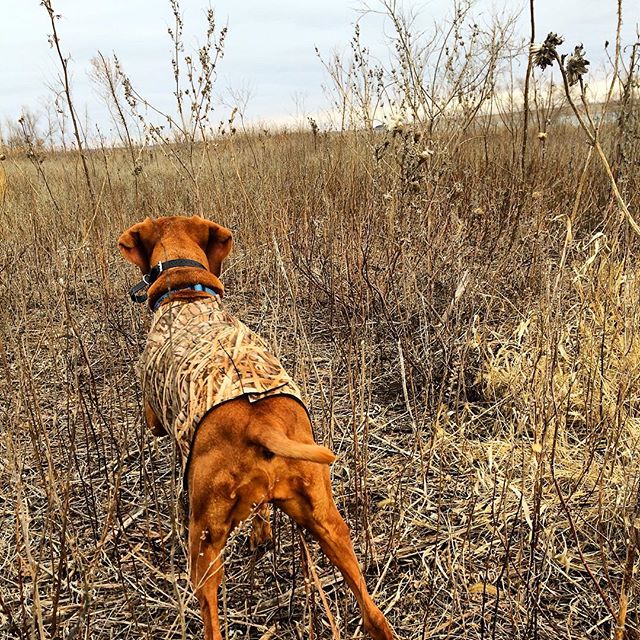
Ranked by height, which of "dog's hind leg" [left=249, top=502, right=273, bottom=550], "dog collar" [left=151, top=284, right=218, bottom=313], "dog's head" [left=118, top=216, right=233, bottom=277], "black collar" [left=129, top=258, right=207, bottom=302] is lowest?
"dog's hind leg" [left=249, top=502, right=273, bottom=550]

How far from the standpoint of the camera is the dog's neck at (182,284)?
80.8 inches

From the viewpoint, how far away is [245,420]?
1.30 meters

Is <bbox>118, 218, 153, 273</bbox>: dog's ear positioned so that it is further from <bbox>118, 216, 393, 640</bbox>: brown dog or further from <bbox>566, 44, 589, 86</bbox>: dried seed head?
<bbox>566, 44, 589, 86</bbox>: dried seed head

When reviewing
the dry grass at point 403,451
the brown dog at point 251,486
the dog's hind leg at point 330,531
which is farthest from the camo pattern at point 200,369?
the dog's hind leg at point 330,531

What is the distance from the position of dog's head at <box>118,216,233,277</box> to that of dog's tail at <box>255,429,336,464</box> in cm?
124

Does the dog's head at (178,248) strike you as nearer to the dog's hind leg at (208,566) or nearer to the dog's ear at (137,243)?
the dog's ear at (137,243)

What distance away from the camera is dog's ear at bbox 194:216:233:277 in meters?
2.51

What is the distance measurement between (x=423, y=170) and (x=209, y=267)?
1435 mm

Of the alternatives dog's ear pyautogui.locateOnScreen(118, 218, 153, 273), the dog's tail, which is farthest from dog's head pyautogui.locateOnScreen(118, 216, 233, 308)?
the dog's tail

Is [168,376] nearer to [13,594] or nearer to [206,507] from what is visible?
[206,507]

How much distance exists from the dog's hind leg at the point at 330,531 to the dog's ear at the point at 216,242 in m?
1.48

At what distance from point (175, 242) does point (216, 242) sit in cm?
25

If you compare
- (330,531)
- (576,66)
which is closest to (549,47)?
(576,66)

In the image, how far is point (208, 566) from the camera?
128 centimetres
